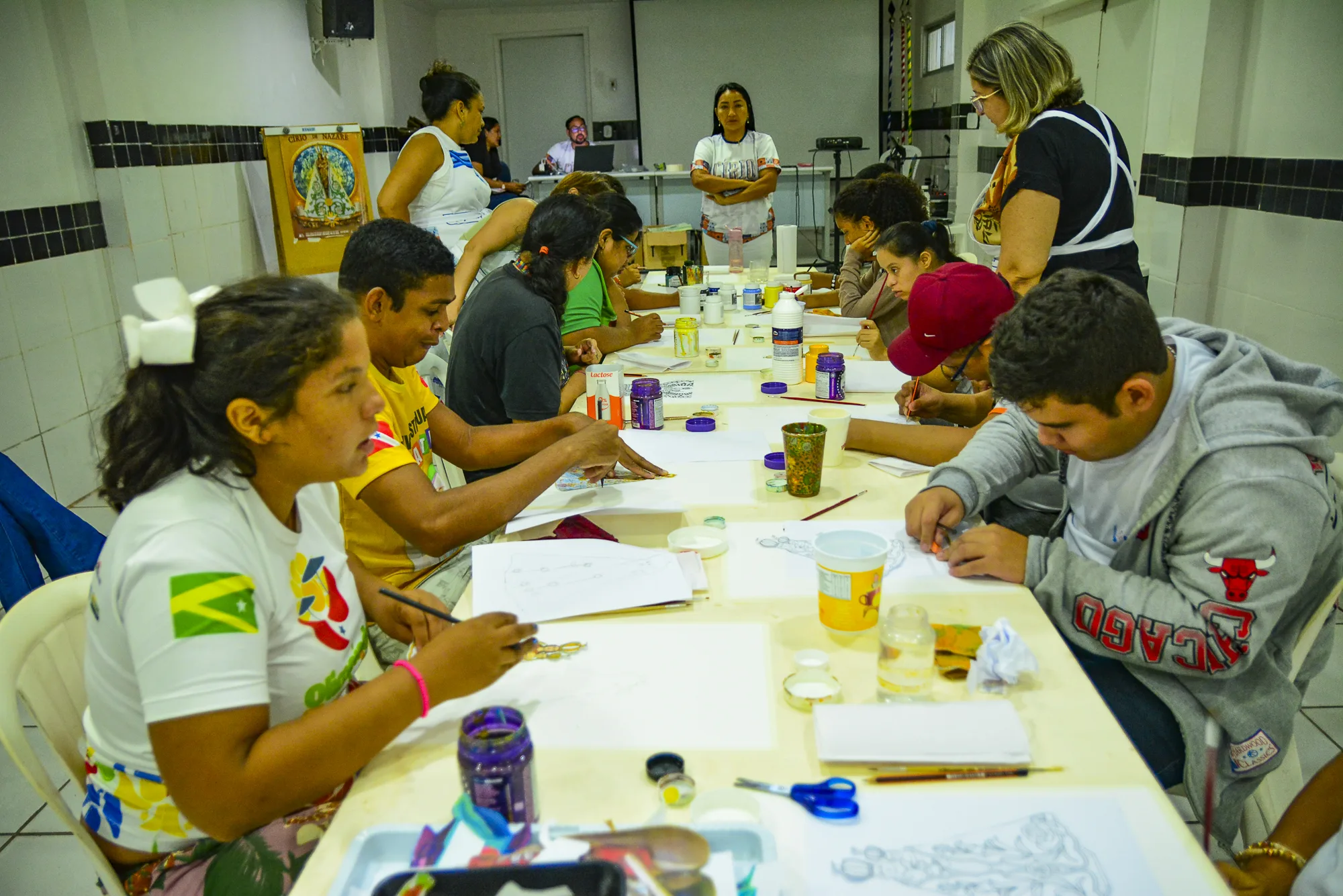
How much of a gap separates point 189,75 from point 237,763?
4.69m

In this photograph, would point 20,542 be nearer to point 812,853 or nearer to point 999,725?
point 812,853

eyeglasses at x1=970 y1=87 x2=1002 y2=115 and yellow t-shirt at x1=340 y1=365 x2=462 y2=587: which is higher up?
eyeglasses at x1=970 y1=87 x2=1002 y2=115

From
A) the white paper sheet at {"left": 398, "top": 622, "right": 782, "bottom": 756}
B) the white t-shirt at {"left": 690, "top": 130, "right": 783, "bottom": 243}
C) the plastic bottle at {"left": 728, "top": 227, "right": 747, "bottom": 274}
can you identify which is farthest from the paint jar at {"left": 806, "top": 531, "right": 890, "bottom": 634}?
the white t-shirt at {"left": 690, "top": 130, "right": 783, "bottom": 243}

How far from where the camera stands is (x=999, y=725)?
1.11m

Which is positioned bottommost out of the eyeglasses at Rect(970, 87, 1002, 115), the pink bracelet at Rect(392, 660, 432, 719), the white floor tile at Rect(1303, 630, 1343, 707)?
the white floor tile at Rect(1303, 630, 1343, 707)

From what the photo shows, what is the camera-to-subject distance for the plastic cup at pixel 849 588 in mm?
1335

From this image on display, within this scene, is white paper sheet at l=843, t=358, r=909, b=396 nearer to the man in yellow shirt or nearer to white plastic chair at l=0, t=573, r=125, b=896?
the man in yellow shirt

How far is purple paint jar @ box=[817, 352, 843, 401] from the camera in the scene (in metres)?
2.64

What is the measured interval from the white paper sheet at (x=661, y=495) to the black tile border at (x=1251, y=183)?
8.34ft

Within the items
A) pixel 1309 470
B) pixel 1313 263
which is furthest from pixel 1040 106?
pixel 1309 470

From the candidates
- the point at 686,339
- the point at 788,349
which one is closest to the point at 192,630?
the point at 788,349

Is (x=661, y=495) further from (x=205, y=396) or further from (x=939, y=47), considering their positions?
(x=939, y=47)

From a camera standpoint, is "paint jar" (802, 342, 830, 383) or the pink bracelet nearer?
the pink bracelet

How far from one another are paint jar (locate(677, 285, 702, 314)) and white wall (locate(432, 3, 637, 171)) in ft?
24.2
